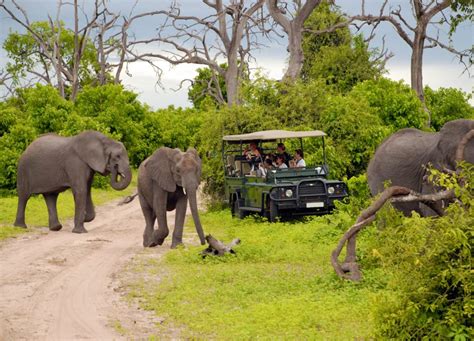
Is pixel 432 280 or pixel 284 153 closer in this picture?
pixel 432 280

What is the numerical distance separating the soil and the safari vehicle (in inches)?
97.2

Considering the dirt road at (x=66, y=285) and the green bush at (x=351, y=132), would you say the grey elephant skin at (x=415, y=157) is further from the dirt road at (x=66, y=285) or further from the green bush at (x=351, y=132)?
the green bush at (x=351, y=132)

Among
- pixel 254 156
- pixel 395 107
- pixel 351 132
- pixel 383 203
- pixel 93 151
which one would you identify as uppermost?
pixel 395 107

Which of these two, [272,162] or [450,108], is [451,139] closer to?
[272,162]

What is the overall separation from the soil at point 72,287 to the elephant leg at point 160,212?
0.83 ft

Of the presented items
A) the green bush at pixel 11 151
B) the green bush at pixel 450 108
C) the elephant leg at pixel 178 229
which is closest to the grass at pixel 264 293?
the elephant leg at pixel 178 229

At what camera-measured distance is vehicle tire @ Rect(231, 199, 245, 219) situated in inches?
800

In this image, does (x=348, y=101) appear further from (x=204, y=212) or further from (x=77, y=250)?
(x=77, y=250)

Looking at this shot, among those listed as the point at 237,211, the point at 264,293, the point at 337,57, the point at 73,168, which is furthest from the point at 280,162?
the point at 337,57

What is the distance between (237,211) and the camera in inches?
819

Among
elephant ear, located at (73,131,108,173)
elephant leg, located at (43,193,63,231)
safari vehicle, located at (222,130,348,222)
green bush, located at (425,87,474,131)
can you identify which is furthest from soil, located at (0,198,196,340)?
green bush, located at (425,87,474,131)

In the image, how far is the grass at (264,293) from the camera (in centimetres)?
900

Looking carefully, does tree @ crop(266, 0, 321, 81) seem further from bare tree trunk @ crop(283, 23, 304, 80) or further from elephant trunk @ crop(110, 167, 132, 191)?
elephant trunk @ crop(110, 167, 132, 191)

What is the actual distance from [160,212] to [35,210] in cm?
874
